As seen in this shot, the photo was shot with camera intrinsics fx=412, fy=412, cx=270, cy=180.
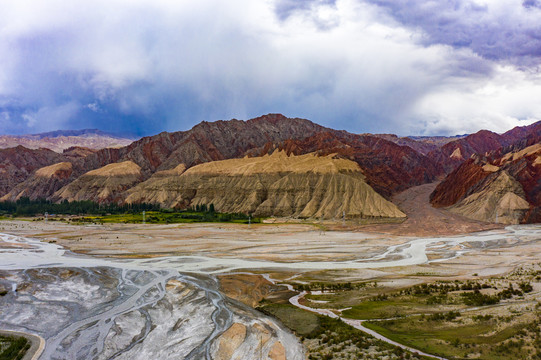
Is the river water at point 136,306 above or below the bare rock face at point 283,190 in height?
below

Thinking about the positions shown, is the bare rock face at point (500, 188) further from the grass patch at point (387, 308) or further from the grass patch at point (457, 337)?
the grass patch at point (457, 337)

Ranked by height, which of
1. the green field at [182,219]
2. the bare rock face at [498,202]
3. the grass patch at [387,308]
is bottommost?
the grass patch at [387,308]

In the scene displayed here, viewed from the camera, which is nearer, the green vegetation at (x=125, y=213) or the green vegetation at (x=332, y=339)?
the green vegetation at (x=332, y=339)

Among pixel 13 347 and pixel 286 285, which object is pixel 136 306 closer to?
pixel 13 347

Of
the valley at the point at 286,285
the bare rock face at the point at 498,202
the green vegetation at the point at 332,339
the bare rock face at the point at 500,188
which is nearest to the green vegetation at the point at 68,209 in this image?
the valley at the point at 286,285

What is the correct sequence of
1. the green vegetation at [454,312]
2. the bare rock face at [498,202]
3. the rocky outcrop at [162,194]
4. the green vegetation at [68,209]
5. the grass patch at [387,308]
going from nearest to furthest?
1. the green vegetation at [454,312]
2. the grass patch at [387,308]
3. the bare rock face at [498,202]
4. the green vegetation at [68,209]
5. the rocky outcrop at [162,194]
